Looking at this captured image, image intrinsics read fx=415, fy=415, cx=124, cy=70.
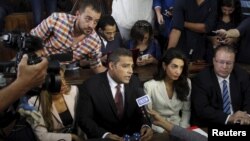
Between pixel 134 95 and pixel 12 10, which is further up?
pixel 12 10

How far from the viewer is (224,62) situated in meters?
2.74

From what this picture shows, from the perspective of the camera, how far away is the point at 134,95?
8.34 feet

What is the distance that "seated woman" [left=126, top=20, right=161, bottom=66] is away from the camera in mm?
3441

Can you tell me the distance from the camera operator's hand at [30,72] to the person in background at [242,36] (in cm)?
212

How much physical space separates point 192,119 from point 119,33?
1.18 m

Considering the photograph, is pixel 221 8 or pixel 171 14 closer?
pixel 221 8

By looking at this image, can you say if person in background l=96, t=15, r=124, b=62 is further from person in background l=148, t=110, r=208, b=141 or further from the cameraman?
the cameraman

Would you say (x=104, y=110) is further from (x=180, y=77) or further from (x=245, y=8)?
(x=245, y=8)

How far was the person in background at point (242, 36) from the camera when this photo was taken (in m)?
3.16

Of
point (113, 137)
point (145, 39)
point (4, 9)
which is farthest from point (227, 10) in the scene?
point (4, 9)

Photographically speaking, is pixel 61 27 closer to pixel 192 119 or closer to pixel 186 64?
pixel 186 64

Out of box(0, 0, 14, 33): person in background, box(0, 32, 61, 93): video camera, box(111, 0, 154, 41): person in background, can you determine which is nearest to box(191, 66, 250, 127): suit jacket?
box(111, 0, 154, 41): person in background

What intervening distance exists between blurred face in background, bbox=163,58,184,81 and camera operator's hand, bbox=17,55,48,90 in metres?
1.48

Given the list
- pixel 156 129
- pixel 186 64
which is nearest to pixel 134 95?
pixel 156 129
